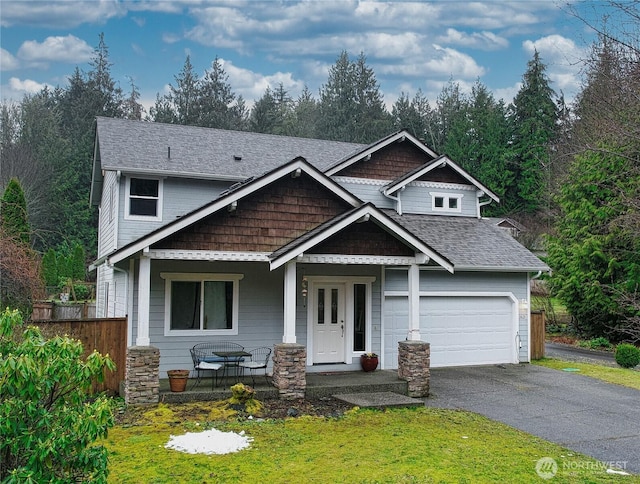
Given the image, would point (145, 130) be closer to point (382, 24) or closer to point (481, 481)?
point (382, 24)

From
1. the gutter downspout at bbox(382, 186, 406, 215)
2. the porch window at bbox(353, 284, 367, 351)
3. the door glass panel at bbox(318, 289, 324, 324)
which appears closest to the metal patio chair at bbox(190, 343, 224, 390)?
the door glass panel at bbox(318, 289, 324, 324)

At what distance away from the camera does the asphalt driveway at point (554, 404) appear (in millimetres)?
8891

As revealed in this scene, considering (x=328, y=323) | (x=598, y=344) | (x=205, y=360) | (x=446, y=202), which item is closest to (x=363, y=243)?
(x=328, y=323)

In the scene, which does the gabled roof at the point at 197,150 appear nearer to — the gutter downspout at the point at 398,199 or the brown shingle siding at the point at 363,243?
the gutter downspout at the point at 398,199

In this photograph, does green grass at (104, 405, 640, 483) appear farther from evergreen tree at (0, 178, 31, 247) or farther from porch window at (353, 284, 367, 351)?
evergreen tree at (0, 178, 31, 247)

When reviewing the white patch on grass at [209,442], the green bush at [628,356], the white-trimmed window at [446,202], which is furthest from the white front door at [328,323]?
the green bush at [628,356]

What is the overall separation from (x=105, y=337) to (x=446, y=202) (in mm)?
11357

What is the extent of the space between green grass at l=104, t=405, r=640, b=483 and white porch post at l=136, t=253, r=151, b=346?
4.94 ft

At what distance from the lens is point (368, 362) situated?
14031 mm

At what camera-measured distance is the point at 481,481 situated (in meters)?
6.91

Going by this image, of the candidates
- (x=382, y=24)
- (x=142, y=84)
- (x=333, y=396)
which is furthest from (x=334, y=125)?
(x=333, y=396)

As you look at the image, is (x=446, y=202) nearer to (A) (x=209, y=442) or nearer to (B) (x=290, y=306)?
(B) (x=290, y=306)

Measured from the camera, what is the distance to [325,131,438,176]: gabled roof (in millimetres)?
17266

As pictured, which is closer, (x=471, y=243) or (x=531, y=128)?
(x=471, y=243)
